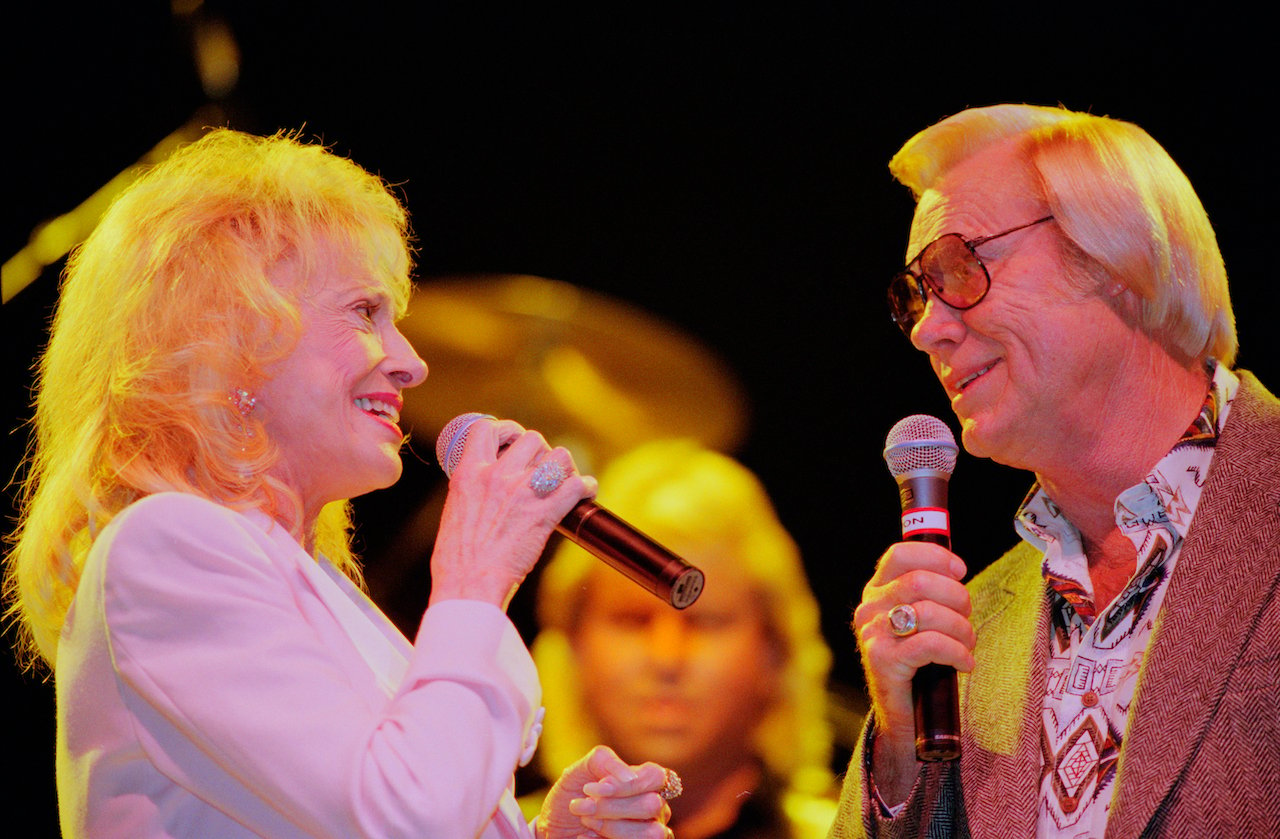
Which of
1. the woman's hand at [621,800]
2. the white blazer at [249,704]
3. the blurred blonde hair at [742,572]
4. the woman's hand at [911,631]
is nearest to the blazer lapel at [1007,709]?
the woman's hand at [911,631]

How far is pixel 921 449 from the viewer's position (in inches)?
64.4

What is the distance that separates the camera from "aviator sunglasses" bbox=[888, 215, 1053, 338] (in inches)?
75.8

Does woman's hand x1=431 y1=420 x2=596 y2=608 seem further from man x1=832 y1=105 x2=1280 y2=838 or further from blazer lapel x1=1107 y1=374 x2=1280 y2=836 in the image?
blazer lapel x1=1107 y1=374 x2=1280 y2=836

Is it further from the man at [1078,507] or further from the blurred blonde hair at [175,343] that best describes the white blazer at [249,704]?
the man at [1078,507]

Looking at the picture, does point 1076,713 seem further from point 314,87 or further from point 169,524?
point 314,87

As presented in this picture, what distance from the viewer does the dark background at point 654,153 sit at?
9.05 ft

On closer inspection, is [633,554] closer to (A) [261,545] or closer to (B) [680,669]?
(A) [261,545]

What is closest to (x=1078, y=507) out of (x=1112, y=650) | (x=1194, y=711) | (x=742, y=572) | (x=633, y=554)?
(x=1112, y=650)

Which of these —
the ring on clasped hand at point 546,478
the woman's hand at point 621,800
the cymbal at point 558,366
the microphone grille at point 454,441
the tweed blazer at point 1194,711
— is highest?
the cymbal at point 558,366

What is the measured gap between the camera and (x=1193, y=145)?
2.48 meters

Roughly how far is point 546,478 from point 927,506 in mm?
579

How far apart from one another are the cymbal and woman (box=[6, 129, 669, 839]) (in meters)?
1.17

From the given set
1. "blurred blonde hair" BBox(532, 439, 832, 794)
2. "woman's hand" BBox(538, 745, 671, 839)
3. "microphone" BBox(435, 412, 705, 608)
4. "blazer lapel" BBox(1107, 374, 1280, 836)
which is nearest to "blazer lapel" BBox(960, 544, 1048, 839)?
"blazer lapel" BBox(1107, 374, 1280, 836)

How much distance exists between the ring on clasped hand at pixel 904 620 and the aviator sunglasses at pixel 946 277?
0.62m
